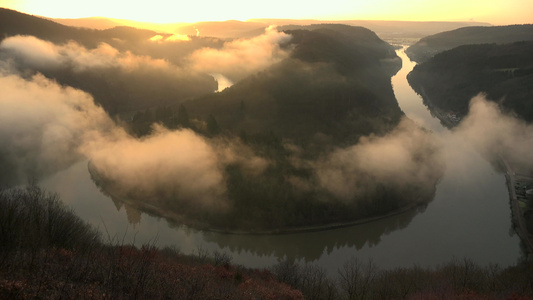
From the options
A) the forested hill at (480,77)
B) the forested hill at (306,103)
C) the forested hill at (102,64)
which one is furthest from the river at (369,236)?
the forested hill at (102,64)

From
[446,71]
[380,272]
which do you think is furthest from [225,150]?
[446,71]

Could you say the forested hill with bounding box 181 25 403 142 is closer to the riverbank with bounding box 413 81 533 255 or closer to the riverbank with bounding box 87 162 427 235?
the riverbank with bounding box 87 162 427 235

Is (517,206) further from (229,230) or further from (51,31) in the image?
(51,31)

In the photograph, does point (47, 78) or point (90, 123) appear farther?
point (47, 78)

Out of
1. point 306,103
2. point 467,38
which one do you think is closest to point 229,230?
point 306,103

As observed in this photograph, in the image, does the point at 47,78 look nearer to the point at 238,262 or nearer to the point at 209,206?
the point at 209,206

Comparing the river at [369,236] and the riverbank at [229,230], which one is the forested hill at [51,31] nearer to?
the river at [369,236]
